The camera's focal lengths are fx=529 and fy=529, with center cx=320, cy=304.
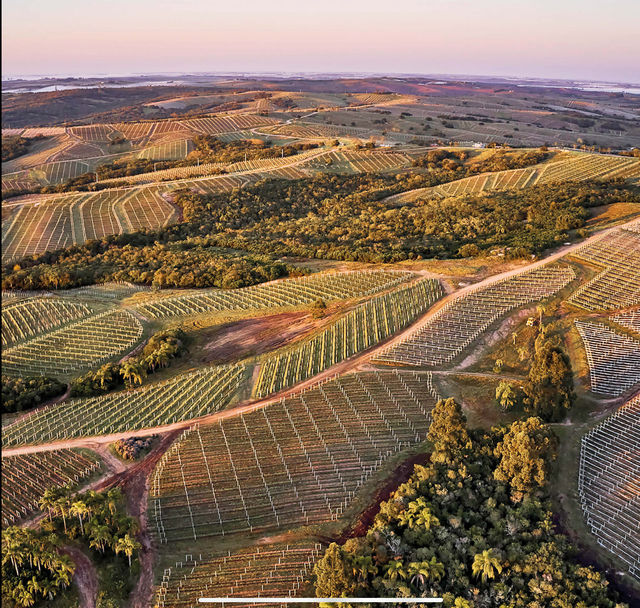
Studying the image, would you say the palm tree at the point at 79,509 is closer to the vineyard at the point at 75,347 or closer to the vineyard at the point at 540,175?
the vineyard at the point at 75,347

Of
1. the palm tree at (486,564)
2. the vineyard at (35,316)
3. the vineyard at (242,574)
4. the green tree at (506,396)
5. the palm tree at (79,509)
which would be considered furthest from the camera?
the vineyard at (35,316)

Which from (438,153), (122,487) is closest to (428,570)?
(122,487)

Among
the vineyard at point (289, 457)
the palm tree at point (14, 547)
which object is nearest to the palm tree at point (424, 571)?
the vineyard at point (289, 457)

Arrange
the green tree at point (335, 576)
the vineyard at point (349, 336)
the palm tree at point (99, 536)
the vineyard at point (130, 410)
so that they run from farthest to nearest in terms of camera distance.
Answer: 1. the vineyard at point (349, 336)
2. the vineyard at point (130, 410)
3. the palm tree at point (99, 536)
4. the green tree at point (335, 576)

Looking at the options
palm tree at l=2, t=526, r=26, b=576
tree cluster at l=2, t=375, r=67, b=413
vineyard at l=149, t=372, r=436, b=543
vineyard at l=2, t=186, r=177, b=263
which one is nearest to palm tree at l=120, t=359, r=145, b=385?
tree cluster at l=2, t=375, r=67, b=413

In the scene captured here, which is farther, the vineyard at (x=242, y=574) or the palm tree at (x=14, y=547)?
the vineyard at (x=242, y=574)

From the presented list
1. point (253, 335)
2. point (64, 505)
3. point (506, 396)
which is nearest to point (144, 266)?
point (253, 335)

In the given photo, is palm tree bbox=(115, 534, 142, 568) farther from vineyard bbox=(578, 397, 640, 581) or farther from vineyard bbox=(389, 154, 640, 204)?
vineyard bbox=(389, 154, 640, 204)
